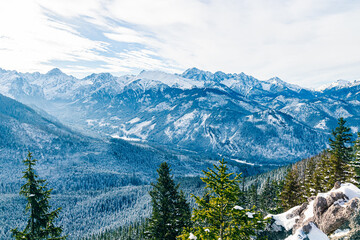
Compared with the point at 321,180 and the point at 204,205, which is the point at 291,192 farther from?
the point at 204,205

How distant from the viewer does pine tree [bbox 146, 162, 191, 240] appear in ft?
80.0

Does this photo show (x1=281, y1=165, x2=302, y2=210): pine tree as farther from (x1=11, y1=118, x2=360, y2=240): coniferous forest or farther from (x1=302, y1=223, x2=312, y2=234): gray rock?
(x1=302, y1=223, x2=312, y2=234): gray rock

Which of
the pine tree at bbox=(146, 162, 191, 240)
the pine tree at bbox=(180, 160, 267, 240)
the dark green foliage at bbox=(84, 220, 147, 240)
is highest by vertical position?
the pine tree at bbox=(180, 160, 267, 240)

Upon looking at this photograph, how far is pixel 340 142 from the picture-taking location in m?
41.9

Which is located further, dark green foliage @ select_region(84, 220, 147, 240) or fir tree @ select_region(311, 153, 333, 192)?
dark green foliage @ select_region(84, 220, 147, 240)

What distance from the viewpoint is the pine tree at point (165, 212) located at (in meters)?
24.4

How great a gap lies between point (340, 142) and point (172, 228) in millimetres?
35176

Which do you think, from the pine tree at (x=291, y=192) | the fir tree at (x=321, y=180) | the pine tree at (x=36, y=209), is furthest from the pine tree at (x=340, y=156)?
the pine tree at (x=36, y=209)

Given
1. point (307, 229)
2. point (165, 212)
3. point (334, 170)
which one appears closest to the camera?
point (307, 229)

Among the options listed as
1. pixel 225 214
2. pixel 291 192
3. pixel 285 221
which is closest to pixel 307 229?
pixel 285 221

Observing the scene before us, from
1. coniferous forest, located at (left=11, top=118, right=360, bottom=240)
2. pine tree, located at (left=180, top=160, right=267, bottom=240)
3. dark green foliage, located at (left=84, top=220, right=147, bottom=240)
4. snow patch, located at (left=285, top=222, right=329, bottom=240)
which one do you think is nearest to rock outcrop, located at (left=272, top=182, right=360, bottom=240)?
snow patch, located at (left=285, top=222, right=329, bottom=240)

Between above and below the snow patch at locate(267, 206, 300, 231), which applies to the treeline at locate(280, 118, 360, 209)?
above

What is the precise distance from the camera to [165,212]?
83.6 feet

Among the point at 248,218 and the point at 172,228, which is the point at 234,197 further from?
the point at 172,228
